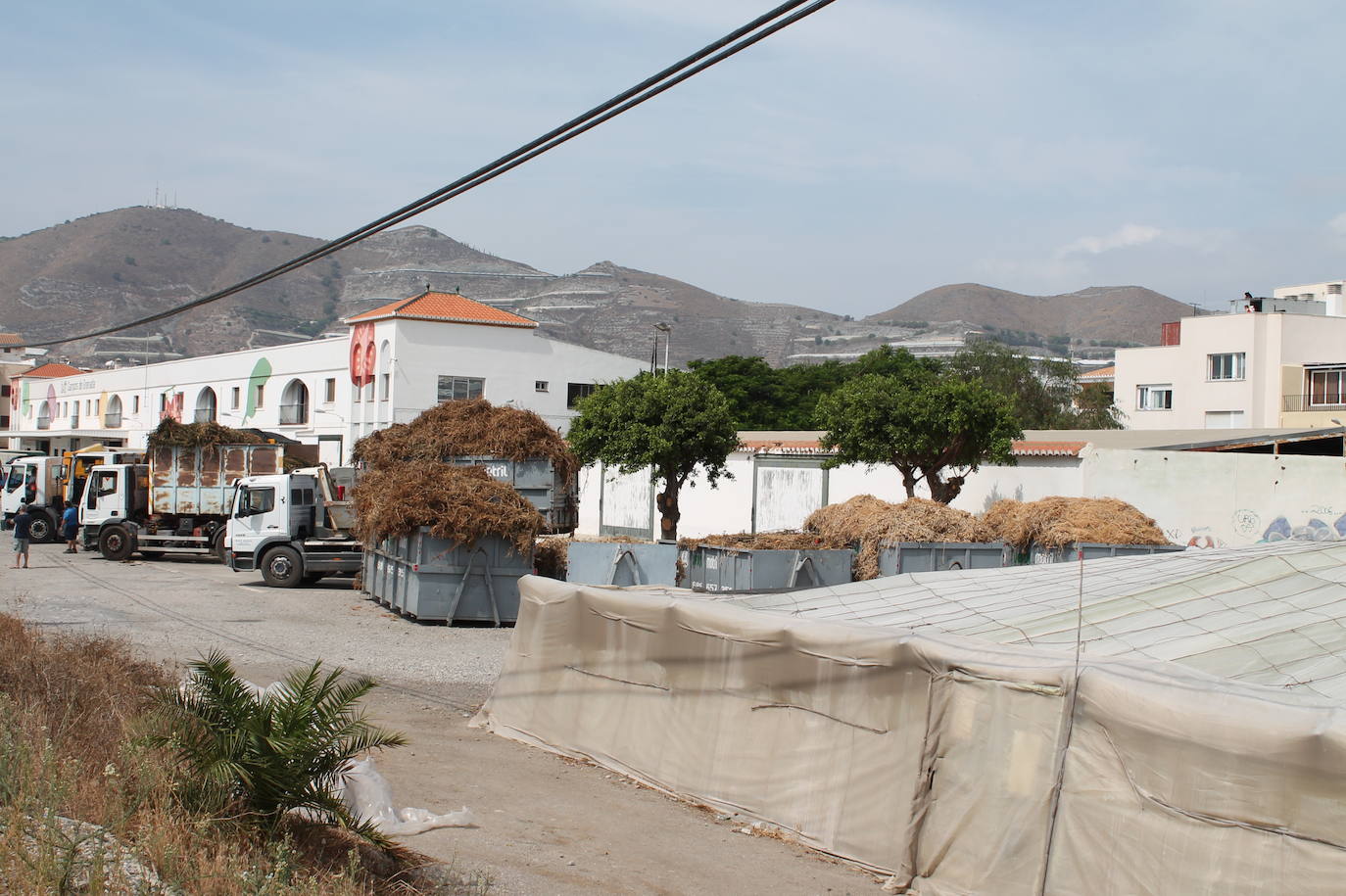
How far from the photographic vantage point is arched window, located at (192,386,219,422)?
67812 millimetres

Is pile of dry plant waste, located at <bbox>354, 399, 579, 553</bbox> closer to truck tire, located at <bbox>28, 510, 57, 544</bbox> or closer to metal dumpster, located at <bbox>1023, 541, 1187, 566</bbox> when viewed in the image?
metal dumpster, located at <bbox>1023, 541, 1187, 566</bbox>

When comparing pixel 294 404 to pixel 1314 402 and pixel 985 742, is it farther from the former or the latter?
pixel 985 742

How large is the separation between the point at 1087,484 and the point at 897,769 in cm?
2092

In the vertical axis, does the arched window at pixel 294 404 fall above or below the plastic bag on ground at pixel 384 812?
above

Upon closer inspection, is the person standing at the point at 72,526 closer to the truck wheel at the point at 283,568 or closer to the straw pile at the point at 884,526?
the truck wheel at the point at 283,568

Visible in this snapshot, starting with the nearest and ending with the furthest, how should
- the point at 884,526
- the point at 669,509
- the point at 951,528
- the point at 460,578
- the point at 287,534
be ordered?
the point at 460,578
the point at 884,526
the point at 951,528
the point at 287,534
the point at 669,509

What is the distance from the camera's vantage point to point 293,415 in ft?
198

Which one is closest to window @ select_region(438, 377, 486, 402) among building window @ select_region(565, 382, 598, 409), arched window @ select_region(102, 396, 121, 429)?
building window @ select_region(565, 382, 598, 409)

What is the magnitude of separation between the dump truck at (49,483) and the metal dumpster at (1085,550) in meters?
26.8

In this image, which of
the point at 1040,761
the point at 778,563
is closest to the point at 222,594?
the point at 778,563

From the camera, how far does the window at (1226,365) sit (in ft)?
190

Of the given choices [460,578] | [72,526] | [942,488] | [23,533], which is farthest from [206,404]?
[460,578]

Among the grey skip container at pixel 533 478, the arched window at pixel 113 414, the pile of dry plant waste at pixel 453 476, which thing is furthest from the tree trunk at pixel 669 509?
the arched window at pixel 113 414

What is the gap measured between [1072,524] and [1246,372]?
43.9m
